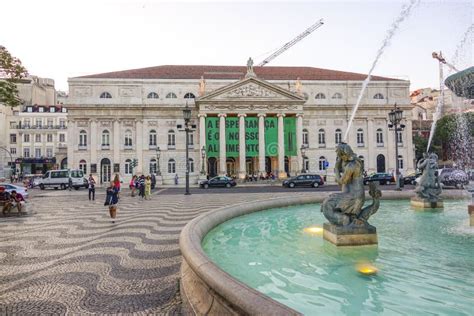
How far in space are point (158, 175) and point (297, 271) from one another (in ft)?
124

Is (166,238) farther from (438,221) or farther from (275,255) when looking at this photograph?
(438,221)

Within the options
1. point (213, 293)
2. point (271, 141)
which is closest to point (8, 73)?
point (213, 293)

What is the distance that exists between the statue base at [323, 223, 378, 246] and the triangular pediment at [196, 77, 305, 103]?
35.7 metres

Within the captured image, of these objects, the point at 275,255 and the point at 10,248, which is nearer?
the point at 275,255

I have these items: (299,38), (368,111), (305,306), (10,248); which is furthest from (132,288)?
(299,38)

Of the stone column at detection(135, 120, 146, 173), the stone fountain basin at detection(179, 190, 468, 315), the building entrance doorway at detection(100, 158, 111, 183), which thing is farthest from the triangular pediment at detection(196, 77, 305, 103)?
the stone fountain basin at detection(179, 190, 468, 315)

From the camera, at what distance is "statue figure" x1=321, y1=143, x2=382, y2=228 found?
19.7ft

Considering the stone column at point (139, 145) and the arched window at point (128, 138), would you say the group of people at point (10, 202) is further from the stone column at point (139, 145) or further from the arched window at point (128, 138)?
the arched window at point (128, 138)

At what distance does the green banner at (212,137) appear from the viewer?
4056 cm

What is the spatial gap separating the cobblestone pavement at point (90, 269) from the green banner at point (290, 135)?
110 ft

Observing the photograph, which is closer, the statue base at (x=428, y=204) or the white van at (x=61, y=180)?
the statue base at (x=428, y=204)

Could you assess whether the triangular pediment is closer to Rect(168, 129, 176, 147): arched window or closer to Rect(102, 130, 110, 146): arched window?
Rect(168, 129, 176, 147): arched window

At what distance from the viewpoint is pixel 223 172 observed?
3991cm

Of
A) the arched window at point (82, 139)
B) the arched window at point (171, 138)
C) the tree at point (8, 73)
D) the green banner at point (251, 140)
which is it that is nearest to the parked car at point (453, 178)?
the green banner at point (251, 140)
